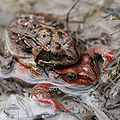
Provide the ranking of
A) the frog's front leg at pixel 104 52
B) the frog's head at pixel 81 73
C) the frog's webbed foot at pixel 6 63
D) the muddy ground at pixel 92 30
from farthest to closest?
the frog's webbed foot at pixel 6 63 < the frog's front leg at pixel 104 52 < the frog's head at pixel 81 73 < the muddy ground at pixel 92 30

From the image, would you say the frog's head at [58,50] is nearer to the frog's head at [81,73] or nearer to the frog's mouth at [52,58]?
the frog's mouth at [52,58]

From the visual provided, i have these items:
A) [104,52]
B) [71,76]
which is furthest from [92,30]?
[71,76]

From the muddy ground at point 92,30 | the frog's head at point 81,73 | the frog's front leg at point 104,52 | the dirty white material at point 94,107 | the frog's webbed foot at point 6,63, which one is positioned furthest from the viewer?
the frog's webbed foot at point 6,63

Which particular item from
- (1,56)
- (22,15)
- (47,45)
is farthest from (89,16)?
(1,56)

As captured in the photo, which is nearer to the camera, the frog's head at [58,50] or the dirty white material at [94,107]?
the dirty white material at [94,107]

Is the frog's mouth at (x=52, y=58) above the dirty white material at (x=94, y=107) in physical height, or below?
above

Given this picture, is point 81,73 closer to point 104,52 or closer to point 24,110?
point 104,52

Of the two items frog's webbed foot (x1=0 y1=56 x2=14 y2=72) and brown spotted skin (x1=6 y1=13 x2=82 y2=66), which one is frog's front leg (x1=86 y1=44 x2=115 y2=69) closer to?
brown spotted skin (x1=6 y1=13 x2=82 y2=66)

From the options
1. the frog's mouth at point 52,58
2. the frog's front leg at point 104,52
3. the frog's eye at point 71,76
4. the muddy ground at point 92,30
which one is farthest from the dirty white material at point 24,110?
the frog's front leg at point 104,52
